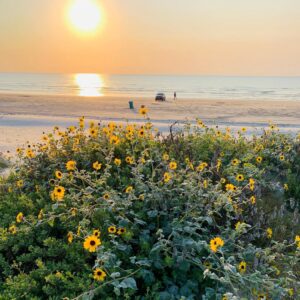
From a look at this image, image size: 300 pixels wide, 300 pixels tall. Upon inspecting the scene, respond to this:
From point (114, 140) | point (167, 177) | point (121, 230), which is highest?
point (114, 140)

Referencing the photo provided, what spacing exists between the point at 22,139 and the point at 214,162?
30.4 ft

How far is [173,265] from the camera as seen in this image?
2846 mm

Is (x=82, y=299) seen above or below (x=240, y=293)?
above

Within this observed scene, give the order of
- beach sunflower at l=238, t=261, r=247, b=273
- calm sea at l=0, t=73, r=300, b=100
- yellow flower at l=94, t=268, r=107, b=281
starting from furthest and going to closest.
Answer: calm sea at l=0, t=73, r=300, b=100 < beach sunflower at l=238, t=261, r=247, b=273 < yellow flower at l=94, t=268, r=107, b=281

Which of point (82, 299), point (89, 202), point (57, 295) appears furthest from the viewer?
point (89, 202)

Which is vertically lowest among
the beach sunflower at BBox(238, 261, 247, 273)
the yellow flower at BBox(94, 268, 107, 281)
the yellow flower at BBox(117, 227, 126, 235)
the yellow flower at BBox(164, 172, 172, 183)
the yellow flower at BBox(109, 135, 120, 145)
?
the beach sunflower at BBox(238, 261, 247, 273)

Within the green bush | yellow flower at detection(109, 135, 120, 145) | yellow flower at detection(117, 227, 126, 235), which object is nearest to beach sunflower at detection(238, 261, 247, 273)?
the green bush

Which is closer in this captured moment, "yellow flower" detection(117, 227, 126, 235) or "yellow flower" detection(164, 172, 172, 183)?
"yellow flower" detection(117, 227, 126, 235)

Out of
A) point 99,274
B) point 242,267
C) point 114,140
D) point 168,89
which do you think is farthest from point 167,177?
point 168,89

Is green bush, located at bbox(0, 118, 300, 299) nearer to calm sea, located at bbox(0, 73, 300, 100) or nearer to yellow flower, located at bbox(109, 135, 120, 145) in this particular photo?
yellow flower, located at bbox(109, 135, 120, 145)

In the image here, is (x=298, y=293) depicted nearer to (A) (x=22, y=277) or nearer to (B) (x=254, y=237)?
(B) (x=254, y=237)

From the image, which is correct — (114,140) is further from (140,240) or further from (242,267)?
(242,267)

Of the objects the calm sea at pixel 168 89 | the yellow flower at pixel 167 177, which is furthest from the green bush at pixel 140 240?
the calm sea at pixel 168 89

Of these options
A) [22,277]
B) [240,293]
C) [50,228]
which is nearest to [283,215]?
[240,293]
